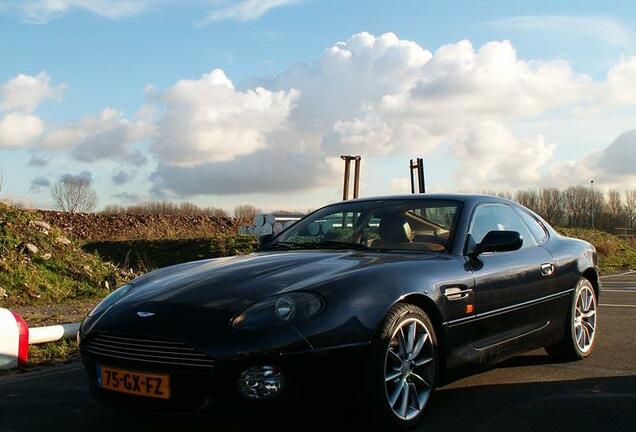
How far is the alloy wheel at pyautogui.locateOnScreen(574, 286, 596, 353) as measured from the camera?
5.99 m

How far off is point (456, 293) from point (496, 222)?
1.26m

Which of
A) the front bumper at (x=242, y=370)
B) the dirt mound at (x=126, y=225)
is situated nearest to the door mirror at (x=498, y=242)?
the front bumper at (x=242, y=370)

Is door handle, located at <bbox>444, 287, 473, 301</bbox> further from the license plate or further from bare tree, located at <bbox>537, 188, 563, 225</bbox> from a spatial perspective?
bare tree, located at <bbox>537, 188, 563, 225</bbox>

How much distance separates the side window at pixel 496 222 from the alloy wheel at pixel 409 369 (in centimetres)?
108

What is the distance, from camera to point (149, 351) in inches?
143

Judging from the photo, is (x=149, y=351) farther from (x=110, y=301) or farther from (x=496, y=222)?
(x=496, y=222)

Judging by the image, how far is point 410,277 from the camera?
4.17 metres

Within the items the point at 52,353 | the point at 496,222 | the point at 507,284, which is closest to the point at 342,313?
the point at 507,284

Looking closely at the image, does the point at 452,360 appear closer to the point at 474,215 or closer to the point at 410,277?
the point at 410,277

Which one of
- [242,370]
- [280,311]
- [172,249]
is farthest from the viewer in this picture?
[172,249]

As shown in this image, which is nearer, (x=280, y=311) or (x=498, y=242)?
(x=280, y=311)

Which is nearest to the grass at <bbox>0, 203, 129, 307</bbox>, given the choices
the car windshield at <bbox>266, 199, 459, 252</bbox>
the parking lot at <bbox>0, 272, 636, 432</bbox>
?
the parking lot at <bbox>0, 272, 636, 432</bbox>

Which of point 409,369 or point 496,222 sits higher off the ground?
point 496,222

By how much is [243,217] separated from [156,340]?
1696 inches
